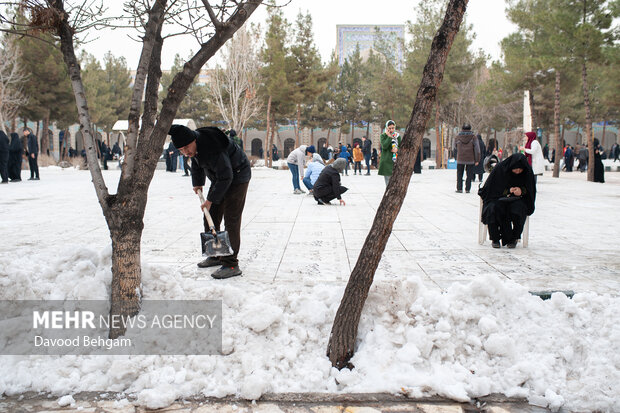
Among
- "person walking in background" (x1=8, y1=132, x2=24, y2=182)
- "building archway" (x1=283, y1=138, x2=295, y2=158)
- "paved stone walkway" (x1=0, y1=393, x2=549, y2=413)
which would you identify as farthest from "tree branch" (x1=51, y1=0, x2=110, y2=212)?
"building archway" (x1=283, y1=138, x2=295, y2=158)

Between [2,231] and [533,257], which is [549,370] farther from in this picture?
[2,231]

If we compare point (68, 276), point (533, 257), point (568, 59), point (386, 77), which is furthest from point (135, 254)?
point (386, 77)

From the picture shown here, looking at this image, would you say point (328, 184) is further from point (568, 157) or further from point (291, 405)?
point (568, 157)

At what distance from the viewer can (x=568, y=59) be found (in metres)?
17.5

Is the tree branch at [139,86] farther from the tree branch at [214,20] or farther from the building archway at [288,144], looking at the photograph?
the building archway at [288,144]

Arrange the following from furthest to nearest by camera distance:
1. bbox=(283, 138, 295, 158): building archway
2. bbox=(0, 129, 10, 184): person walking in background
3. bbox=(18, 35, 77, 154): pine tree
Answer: bbox=(283, 138, 295, 158): building archway < bbox=(18, 35, 77, 154): pine tree < bbox=(0, 129, 10, 184): person walking in background

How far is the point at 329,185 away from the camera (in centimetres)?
1058

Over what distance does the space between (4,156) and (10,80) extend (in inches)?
594

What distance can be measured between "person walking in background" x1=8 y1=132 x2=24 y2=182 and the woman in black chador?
14.1m

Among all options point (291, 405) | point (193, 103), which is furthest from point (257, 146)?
point (291, 405)

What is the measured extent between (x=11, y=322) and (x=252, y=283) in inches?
74.0

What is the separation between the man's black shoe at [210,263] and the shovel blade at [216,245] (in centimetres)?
87

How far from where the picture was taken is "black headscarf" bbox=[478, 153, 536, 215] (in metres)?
5.91

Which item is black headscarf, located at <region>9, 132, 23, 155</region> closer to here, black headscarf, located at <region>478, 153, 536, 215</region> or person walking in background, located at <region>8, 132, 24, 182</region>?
person walking in background, located at <region>8, 132, 24, 182</region>
